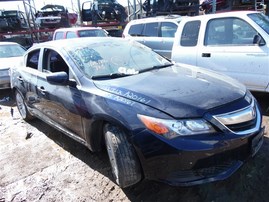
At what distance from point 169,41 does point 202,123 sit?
5.59 meters

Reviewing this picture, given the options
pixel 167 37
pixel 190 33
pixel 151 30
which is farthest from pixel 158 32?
pixel 190 33

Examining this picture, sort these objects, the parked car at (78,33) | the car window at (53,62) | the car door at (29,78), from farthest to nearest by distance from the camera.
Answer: the parked car at (78,33) → the car door at (29,78) → the car window at (53,62)

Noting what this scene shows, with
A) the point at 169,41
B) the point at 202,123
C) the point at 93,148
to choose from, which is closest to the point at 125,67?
the point at 93,148

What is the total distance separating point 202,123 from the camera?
7.92 feet

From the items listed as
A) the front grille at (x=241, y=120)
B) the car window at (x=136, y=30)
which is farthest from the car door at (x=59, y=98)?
the car window at (x=136, y=30)

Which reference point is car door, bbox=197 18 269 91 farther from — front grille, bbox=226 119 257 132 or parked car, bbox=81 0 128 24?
parked car, bbox=81 0 128 24

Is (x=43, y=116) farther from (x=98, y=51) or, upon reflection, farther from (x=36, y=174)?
(x=98, y=51)

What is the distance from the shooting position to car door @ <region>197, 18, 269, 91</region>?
459 cm

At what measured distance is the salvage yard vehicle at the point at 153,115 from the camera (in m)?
2.40

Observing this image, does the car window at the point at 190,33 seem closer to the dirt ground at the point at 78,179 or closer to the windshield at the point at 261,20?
the windshield at the point at 261,20

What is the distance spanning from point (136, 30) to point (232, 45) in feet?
14.7

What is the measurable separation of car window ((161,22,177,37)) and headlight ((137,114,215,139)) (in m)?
5.80

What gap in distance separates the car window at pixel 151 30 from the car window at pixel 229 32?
3093 millimetres

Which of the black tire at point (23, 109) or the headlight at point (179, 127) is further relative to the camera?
the black tire at point (23, 109)
